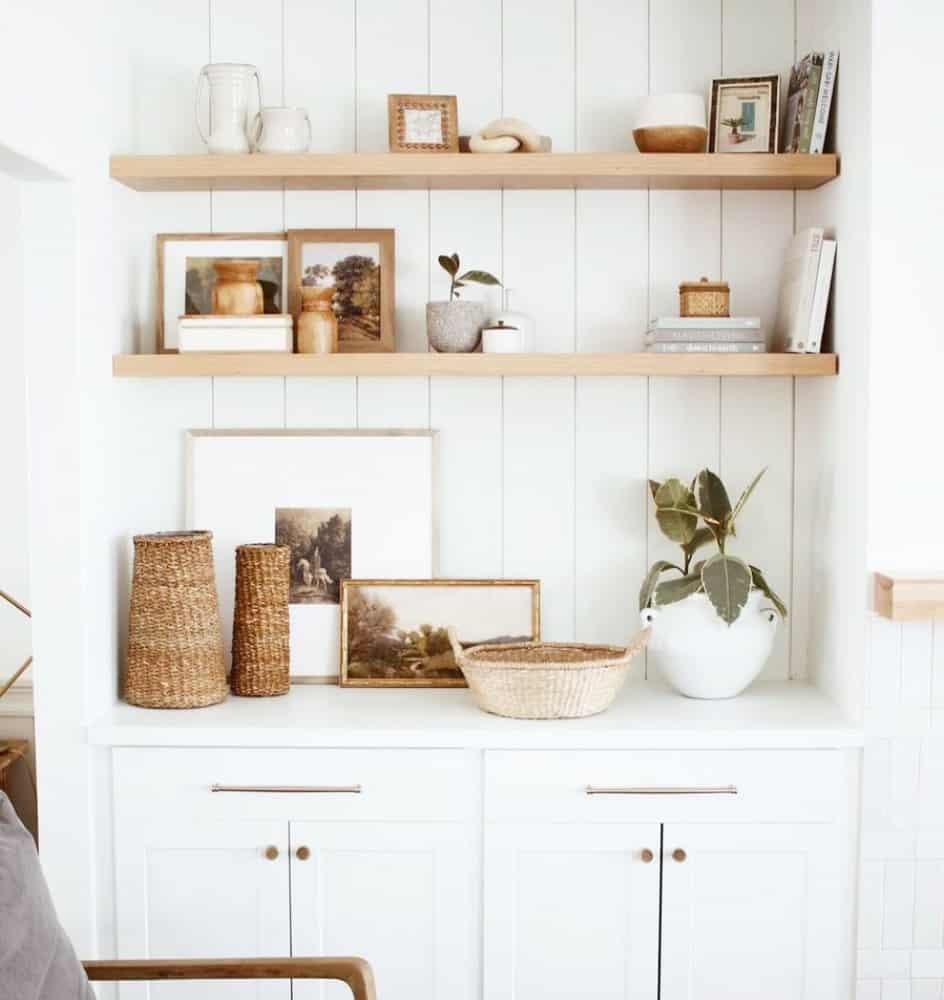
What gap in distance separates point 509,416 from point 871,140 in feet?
3.19

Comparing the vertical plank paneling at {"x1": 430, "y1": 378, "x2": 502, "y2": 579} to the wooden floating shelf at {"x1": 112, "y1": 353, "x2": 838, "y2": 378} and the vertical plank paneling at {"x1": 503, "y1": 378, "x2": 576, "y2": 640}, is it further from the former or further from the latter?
the wooden floating shelf at {"x1": 112, "y1": 353, "x2": 838, "y2": 378}

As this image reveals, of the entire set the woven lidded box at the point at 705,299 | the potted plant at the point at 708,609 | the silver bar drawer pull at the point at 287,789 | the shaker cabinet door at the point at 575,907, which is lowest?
the shaker cabinet door at the point at 575,907

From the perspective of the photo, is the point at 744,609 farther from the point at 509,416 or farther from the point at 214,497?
the point at 214,497

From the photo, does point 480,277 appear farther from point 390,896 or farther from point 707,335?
point 390,896

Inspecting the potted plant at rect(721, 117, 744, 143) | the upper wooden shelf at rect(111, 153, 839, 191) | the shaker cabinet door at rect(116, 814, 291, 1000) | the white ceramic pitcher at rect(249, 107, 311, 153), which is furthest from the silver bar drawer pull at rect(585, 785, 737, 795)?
the white ceramic pitcher at rect(249, 107, 311, 153)

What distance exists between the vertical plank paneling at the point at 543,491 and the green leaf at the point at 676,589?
322 millimetres

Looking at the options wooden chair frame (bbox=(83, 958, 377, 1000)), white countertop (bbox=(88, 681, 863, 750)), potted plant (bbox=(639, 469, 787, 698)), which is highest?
potted plant (bbox=(639, 469, 787, 698))

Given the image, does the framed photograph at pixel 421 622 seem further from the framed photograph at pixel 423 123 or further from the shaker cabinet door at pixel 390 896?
the framed photograph at pixel 423 123

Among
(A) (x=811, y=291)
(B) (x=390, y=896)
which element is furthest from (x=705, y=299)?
(B) (x=390, y=896)

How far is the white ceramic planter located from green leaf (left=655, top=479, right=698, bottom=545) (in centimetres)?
16

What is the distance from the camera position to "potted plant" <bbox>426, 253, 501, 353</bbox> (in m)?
2.80

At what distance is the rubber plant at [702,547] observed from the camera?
2670mm

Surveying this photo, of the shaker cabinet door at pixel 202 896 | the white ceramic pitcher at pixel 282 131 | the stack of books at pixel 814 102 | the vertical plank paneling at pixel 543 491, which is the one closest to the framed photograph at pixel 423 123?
the white ceramic pitcher at pixel 282 131

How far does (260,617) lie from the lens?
113 inches
